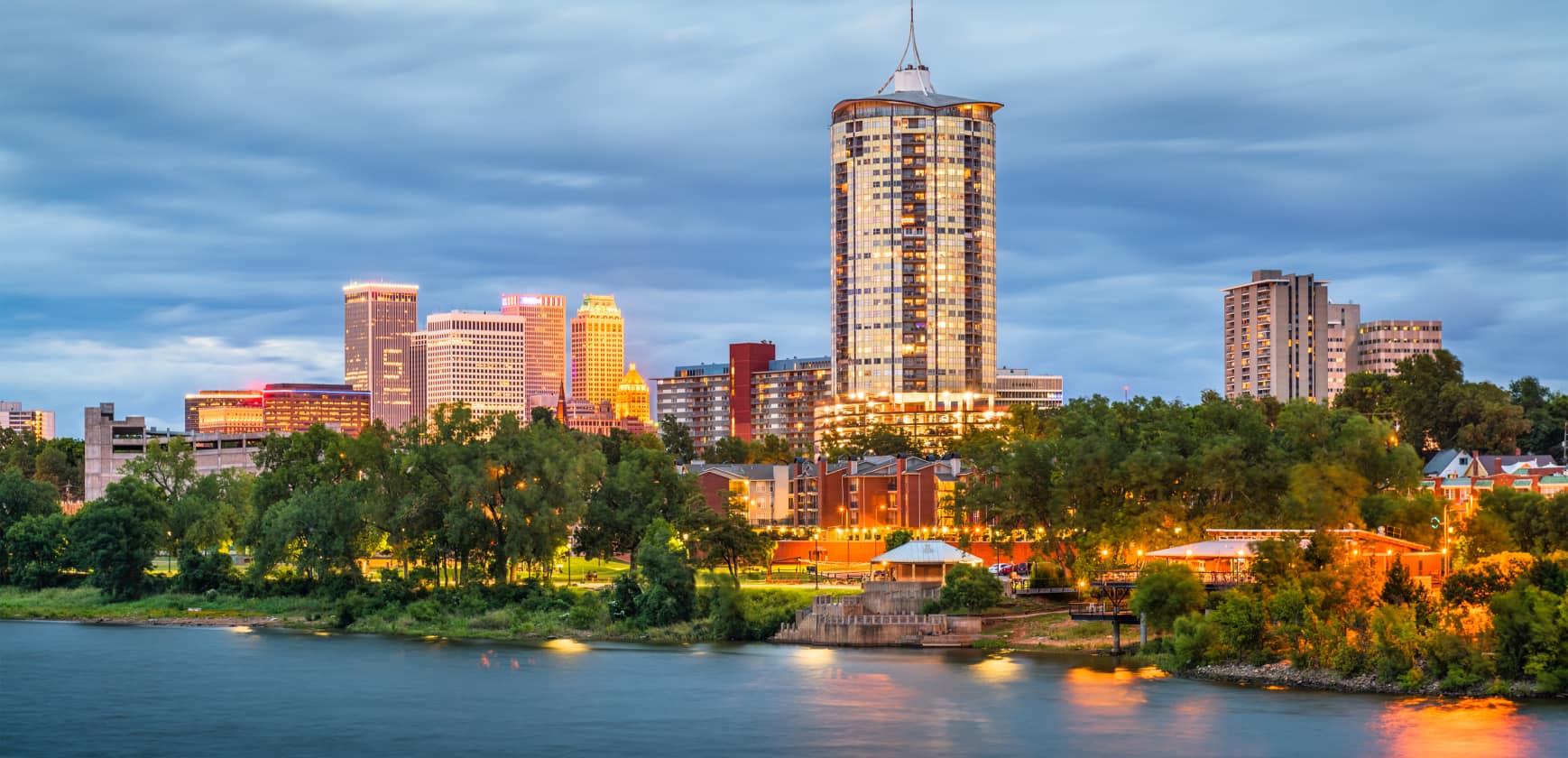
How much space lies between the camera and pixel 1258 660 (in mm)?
72688

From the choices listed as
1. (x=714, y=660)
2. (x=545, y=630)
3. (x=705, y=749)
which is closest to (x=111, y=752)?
(x=705, y=749)

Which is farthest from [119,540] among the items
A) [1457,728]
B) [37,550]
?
[1457,728]

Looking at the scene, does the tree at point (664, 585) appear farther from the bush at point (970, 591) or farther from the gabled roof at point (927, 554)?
the bush at point (970, 591)

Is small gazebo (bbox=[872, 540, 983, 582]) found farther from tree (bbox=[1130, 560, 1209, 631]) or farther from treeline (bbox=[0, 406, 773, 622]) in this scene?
tree (bbox=[1130, 560, 1209, 631])

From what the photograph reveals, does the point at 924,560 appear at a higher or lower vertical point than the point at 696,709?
higher

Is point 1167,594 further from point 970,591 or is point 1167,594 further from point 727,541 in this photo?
point 727,541

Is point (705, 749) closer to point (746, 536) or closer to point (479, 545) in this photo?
point (479, 545)

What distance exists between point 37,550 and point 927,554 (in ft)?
226

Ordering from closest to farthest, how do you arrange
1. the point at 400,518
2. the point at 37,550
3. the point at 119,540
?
1. the point at 400,518
2. the point at 119,540
3. the point at 37,550

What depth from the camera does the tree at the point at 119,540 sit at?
116 metres

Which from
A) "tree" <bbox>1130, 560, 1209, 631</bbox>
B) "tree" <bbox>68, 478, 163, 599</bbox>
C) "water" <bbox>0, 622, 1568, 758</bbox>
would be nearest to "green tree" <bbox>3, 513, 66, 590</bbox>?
"tree" <bbox>68, 478, 163, 599</bbox>

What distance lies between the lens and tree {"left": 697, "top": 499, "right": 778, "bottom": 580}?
11819 centimetres

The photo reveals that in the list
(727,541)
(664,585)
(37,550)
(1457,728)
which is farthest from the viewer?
(37,550)

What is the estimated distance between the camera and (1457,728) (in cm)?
5903
